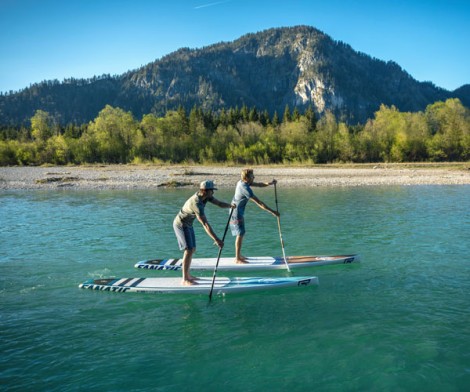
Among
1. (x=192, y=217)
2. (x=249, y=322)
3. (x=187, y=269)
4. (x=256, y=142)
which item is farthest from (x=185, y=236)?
(x=256, y=142)

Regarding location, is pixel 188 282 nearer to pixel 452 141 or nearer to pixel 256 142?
pixel 256 142

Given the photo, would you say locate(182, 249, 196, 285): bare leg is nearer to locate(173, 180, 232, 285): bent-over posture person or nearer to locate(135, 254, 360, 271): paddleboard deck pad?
locate(173, 180, 232, 285): bent-over posture person

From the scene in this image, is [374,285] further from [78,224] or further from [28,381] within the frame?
[78,224]

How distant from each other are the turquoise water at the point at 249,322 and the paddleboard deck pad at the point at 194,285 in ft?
0.75

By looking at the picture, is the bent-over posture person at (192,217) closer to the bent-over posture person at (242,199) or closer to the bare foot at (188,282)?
the bare foot at (188,282)

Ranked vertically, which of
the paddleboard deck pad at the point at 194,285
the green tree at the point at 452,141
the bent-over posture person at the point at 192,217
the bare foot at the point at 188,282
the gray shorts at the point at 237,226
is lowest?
the paddleboard deck pad at the point at 194,285

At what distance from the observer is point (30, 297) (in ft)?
36.0

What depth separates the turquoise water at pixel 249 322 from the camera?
6906mm

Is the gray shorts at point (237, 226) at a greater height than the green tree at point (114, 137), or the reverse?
the green tree at point (114, 137)

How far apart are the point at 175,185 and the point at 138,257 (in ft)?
97.1

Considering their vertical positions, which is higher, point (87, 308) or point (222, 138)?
point (222, 138)

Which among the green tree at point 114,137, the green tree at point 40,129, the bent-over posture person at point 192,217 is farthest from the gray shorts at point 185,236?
the green tree at point 40,129

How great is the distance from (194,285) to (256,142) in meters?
74.3

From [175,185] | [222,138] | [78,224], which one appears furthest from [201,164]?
[78,224]
